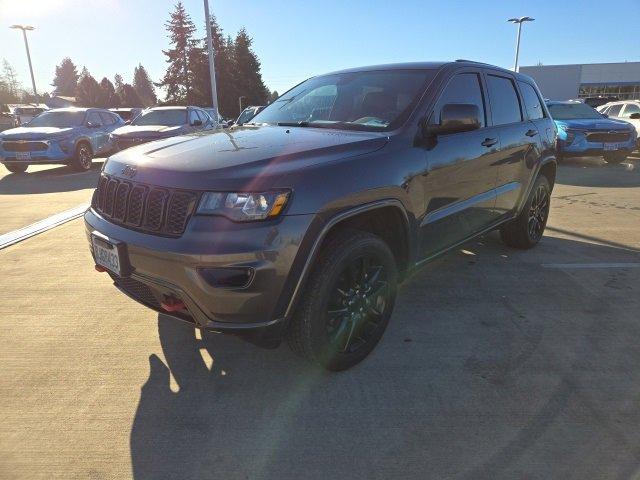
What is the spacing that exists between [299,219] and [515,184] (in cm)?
296

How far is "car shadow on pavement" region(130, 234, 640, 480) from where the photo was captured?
2.12 metres

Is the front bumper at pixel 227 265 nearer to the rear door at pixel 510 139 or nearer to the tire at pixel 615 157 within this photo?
the rear door at pixel 510 139

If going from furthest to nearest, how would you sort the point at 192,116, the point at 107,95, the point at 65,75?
the point at 65,75, the point at 107,95, the point at 192,116

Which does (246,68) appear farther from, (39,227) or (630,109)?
(39,227)

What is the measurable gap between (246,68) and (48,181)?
49534 millimetres

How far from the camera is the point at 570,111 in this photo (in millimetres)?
12969

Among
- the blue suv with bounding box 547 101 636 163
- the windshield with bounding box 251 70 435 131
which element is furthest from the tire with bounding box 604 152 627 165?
the windshield with bounding box 251 70 435 131

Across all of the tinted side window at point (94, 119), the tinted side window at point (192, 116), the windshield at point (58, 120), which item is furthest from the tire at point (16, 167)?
the tinted side window at point (192, 116)

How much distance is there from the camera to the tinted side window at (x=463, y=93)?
10.8ft

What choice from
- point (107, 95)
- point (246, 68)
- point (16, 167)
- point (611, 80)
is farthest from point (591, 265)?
point (107, 95)

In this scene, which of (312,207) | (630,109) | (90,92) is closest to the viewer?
(312,207)

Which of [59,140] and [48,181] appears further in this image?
[59,140]

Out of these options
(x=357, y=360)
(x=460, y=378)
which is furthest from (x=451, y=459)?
(x=357, y=360)

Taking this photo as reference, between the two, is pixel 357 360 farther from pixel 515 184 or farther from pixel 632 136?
pixel 632 136
